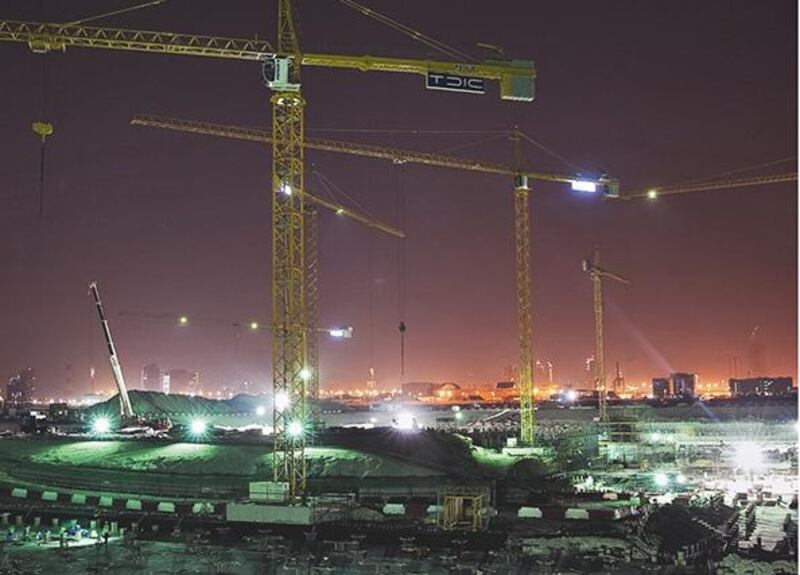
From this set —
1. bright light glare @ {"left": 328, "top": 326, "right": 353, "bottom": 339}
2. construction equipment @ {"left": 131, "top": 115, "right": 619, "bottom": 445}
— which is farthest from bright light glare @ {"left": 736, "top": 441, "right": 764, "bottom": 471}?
bright light glare @ {"left": 328, "top": 326, "right": 353, "bottom": 339}

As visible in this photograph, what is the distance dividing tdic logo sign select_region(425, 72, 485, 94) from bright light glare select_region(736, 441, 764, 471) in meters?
31.2

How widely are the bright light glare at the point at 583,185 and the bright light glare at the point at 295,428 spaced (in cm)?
4775

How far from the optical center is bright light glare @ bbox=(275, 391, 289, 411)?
37.4 meters

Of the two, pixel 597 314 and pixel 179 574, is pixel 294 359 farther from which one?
pixel 597 314

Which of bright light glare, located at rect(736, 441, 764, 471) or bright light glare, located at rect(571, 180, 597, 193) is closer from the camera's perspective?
bright light glare, located at rect(736, 441, 764, 471)

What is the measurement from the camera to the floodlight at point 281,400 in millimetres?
37438

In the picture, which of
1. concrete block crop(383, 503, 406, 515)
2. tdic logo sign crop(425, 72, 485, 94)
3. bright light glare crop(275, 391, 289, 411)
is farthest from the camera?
tdic logo sign crop(425, 72, 485, 94)

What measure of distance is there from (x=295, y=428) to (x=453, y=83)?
20.2 m

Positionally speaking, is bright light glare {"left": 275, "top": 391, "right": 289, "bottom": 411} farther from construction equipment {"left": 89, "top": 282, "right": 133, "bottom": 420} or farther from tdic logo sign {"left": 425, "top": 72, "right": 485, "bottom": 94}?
construction equipment {"left": 89, "top": 282, "right": 133, "bottom": 420}

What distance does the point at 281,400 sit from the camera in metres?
37.8

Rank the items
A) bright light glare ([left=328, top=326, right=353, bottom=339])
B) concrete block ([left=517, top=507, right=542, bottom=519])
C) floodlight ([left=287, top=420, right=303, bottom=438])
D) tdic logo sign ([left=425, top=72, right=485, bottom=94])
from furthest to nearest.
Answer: bright light glare ([left=328, top=326, right=353, bottom=339])
tdic logo sign ([left=425, top=72, right=485, bottom=94])
floodlight ([left=287, top=420, right=303, bottom=438])
concrete block ([left=517, top=507, right=542, bottom=519])

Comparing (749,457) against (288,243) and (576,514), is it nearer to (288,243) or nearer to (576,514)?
(576,514)

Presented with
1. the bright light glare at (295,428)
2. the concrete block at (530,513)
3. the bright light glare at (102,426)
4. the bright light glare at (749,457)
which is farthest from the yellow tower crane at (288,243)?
the bright light glare at (102,426)

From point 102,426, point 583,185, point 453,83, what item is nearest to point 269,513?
point 453,83
